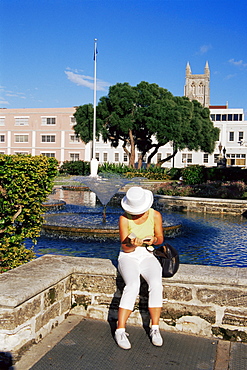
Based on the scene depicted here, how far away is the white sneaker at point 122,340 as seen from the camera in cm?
343

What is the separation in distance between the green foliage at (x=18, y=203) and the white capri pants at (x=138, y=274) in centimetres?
176

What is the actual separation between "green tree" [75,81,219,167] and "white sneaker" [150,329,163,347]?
3571 cm

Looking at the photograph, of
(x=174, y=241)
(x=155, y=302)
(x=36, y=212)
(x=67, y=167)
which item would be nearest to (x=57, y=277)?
(x=155, y=302)

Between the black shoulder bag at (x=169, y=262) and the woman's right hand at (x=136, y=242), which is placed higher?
the woman's right hand at (x=136, y=242)

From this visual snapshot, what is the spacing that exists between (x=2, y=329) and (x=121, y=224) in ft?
4.70

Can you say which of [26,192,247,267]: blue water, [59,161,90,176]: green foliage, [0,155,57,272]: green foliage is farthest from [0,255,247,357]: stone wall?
[59,161,90,176]: green foliage

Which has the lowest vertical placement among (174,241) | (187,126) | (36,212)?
(174,241)

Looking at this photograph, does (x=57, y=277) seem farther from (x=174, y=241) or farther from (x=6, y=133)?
(x=6, y=133)

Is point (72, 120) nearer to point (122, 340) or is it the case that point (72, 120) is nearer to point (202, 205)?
point (202, 205)

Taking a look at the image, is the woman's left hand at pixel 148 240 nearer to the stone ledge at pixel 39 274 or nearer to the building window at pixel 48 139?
the stone ledge at pixel 39 274

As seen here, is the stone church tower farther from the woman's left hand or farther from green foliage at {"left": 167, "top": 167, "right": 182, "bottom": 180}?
the woman's left hand

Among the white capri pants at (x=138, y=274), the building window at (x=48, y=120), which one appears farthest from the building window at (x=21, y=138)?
the white capri pants at (x=138, y=274)

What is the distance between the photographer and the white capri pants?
3.60 m

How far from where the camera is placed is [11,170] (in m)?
4.89
